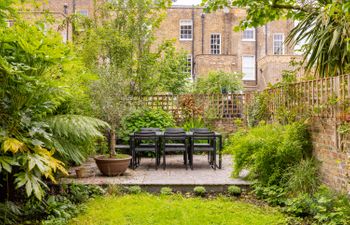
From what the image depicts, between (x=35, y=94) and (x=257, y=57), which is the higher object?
(x=257, y=57)

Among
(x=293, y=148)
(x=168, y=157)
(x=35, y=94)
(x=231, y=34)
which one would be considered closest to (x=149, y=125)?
(x=168, y=157)

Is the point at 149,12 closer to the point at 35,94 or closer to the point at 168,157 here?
the point at 168,157

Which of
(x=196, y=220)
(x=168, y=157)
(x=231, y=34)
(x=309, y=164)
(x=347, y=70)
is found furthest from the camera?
(x=231, y=34)

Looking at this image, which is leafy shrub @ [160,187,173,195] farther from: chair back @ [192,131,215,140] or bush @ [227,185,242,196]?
chair back @ [192,131,215,140]

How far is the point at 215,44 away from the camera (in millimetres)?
24641

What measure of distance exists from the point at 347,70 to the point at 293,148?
1.57 metres

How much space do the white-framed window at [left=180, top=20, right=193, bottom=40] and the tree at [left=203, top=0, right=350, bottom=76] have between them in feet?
62.5

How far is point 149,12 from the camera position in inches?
421

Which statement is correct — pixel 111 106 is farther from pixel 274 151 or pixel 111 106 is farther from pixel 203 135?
pixel 274 151

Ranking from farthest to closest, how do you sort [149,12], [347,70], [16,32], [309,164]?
[149,12] → [309,164] → [347,70] → [16,32]

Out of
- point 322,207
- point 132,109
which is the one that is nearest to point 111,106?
point 132,109

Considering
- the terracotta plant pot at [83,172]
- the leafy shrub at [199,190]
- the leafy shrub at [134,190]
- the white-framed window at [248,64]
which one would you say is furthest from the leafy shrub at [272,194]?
the white-framed window at [248,64]

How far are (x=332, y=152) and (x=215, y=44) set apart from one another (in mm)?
20423

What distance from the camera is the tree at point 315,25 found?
4.92 metres
